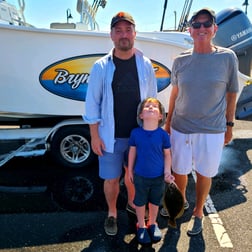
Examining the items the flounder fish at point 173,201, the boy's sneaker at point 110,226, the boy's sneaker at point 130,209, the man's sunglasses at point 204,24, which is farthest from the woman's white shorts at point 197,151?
the man's sunglasses at point 204,24

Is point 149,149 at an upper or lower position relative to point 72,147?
upper

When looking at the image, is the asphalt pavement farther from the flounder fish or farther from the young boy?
the young boy

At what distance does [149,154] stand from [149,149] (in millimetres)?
43

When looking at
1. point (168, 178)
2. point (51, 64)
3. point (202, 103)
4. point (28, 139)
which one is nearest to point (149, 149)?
point (168, 178)

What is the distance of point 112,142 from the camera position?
269cm

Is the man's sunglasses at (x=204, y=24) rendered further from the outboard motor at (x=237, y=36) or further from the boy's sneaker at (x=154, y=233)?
the outboard motor at (x=237, y=36)

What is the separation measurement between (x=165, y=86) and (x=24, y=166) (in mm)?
2461

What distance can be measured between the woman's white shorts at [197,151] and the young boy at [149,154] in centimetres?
21

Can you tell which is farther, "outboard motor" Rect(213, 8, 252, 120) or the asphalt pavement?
"outboard motor" Rect(213, 8, 252, 120)

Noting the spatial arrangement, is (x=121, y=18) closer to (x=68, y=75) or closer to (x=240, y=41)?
(x=68, y=75)

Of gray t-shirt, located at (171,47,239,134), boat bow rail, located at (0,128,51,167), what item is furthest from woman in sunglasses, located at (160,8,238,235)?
boat bow rail, located at (0,128,51,167)

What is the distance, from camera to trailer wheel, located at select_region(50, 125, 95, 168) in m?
4.44

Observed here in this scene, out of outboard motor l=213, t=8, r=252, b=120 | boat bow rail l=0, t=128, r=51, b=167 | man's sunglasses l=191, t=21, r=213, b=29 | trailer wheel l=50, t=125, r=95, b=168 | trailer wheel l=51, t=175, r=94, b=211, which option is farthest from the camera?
outboard motor l=213, t=8, r=252, b=120

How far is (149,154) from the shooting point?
2584mm
